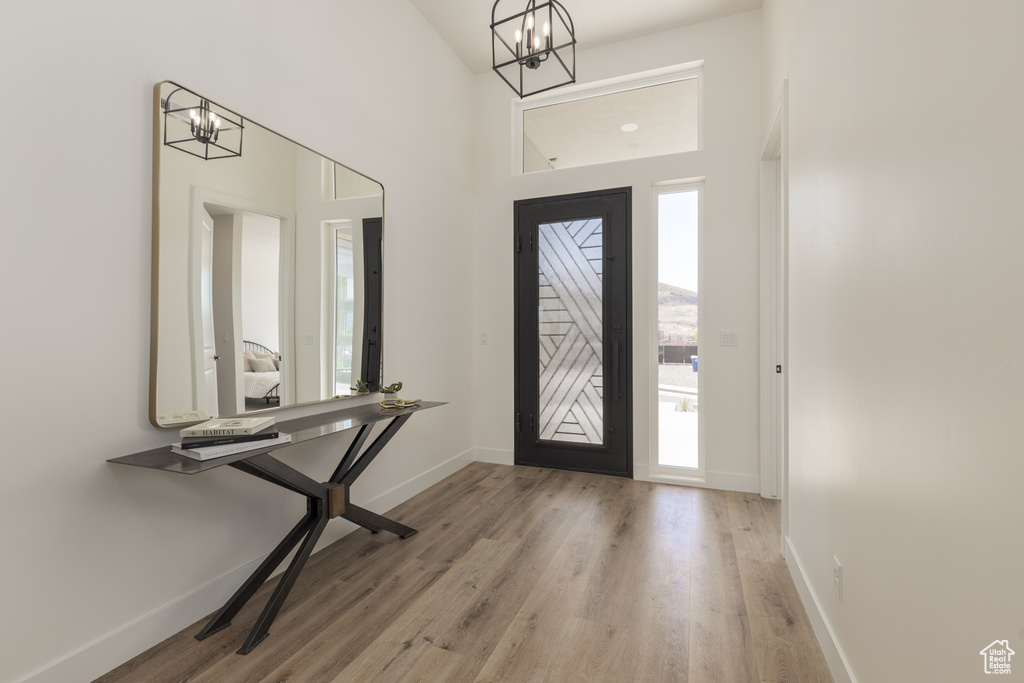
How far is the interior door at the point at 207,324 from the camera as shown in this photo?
186 cm

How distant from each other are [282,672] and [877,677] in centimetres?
174

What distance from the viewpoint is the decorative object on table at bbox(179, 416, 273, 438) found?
1.60 meters

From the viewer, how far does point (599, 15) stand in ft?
10.9

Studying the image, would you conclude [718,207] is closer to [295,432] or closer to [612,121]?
[612,121]

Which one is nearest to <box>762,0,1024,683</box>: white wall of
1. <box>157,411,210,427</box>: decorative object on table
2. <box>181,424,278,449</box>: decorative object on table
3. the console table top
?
the console table top

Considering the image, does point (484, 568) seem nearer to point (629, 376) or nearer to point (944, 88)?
point (629, 376)

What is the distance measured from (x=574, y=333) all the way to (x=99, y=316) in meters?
2.92

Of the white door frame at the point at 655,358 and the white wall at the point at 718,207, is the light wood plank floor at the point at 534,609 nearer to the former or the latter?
the white door frame at the point at 655,358

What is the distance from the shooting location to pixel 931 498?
0.96 meters

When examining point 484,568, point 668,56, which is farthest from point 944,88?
point 668,56

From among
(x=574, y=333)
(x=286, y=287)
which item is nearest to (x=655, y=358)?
(x=574, y=333)

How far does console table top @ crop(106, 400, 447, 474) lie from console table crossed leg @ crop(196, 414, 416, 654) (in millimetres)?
59

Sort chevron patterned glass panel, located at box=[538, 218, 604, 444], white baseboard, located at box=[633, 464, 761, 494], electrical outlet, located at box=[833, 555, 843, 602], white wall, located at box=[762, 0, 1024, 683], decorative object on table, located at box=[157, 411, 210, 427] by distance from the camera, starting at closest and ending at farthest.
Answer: white wall, located at box=[762, 0, 1024, 683] < electrical outlet, located at box=[833, 555, 843, 602] < decorative object on table, located at box=[157, 411, 210, 427] < white baseboard, located at box=[633, 464, 761, 494] < chevron patterned glass panel, located at box=[538, 218, 604, 444]

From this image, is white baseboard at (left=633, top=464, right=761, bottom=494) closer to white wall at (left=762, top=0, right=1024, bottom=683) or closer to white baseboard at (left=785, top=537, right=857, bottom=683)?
white baseboard at (left=785, top=537, right=857, bottom=683)
